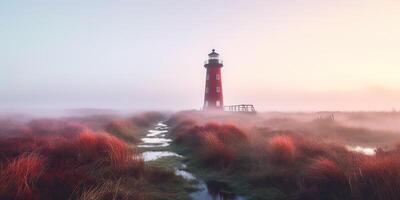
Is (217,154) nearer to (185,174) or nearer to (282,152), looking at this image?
(185,174)

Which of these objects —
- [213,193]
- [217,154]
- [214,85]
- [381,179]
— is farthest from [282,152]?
[214,85]

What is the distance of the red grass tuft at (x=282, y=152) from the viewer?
10805 millimetres

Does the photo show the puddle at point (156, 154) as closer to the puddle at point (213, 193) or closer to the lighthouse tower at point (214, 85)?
the puddle at point (213, 193)

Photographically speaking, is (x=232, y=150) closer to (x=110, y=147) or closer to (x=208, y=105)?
(x=110, y=147)

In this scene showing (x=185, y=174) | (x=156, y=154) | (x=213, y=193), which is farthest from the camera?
(x=156, y=154)

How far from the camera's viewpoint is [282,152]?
36.3 feet

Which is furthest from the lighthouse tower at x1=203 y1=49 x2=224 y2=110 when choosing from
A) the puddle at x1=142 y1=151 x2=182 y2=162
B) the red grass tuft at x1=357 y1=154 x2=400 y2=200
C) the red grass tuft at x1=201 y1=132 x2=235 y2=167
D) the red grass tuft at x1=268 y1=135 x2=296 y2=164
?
the red grass tuft at x1=357 y1=154 x2=400 y2=200

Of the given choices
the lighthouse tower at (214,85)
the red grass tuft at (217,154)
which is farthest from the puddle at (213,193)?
the lighthouse tower at (214,85)

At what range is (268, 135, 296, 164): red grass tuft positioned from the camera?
1080 cm

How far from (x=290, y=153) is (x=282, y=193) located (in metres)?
2.57

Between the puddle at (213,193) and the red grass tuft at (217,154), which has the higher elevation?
the red grass tuft at (217,154)

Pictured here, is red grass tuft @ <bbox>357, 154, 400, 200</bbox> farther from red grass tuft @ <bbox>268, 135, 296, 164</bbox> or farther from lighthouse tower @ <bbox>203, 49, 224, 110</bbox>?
lighthouse tower @ <bbox>203, 49, 224, 110</bbox>

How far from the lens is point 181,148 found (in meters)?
17.5

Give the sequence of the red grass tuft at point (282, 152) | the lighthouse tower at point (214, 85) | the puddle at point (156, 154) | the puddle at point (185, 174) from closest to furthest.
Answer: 1. the red grass tuft at point (282, 152)
2. the puddle at point (185, 174)
3. the puddle at point (156, 154)
4. the lighthouse tower at point (214, 85)
